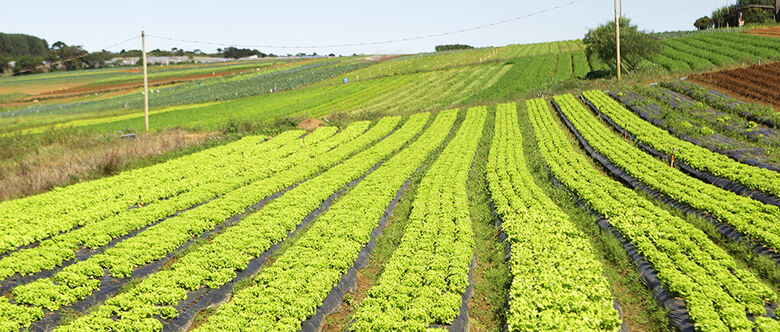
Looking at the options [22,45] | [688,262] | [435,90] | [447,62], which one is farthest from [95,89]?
[22,45]

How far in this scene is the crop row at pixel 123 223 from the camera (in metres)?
14.0

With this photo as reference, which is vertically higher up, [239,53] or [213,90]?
[239,53]

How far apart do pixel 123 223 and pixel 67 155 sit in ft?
69.1

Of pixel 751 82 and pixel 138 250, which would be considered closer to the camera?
pixel 138 250

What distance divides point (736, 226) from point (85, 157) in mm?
35869

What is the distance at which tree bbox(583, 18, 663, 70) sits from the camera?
5900 cm

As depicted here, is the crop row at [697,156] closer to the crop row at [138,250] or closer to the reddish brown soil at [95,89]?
the crop row at [138,250]

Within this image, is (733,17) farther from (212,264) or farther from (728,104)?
(212,264)

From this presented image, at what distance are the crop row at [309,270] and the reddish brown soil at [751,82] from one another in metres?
32.9

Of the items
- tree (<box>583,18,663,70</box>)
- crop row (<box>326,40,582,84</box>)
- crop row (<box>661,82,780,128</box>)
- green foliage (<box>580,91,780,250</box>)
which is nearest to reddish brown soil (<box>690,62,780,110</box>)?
crop row (<box>661,82,780,128</box>)

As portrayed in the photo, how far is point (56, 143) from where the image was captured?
1494 inches

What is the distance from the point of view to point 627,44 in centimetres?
5912

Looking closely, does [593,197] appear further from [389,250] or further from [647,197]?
[389,250]

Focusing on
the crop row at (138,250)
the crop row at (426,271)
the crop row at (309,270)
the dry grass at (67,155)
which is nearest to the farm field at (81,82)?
the dry grass at (67,155)
